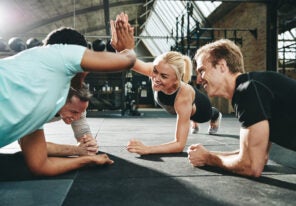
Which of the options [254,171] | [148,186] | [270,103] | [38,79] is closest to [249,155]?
[254,171]

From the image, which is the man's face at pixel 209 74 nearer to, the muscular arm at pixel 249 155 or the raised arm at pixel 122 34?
the muscular arm at pixel 249 155

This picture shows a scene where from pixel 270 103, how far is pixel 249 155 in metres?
0.29

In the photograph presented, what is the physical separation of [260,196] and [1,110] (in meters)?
1.17

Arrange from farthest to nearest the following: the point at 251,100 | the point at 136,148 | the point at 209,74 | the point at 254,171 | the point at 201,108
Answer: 1. the point at 201,108
2. the point at 136,148
3. the point at 209,74
4. the point at 254,171
5. the point at 251,100

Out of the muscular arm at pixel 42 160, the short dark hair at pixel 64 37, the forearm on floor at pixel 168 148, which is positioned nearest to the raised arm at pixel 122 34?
the short dark hair at pixel 64 37

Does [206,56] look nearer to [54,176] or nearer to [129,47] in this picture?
[129,47]

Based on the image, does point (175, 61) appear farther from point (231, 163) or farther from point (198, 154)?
point (231, 163)

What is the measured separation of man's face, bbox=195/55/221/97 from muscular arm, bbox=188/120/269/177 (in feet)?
1.00

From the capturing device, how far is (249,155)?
1.44 metres

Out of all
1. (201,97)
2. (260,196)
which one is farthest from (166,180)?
(201,97)

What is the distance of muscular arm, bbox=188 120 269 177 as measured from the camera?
1355 millimetres

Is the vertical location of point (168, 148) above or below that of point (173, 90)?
below

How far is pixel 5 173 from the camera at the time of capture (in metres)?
1.68

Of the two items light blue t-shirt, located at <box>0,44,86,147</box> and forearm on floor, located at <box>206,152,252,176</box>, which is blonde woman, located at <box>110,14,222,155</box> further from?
light blue t-shirt, located at <box>0,44,86,147</box>
